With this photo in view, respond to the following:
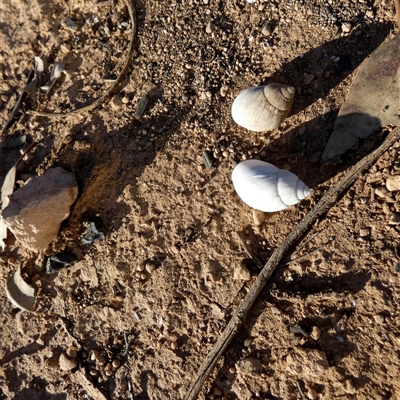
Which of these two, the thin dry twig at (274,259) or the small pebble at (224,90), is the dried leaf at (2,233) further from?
the small pebble at (224,90)

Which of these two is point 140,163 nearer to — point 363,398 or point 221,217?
point 221,217

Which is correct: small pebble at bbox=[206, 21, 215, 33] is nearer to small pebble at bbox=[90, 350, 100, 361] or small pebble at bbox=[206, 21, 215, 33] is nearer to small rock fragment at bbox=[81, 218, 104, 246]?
small rock fragment at bbox=[81, 218, 104, 246]

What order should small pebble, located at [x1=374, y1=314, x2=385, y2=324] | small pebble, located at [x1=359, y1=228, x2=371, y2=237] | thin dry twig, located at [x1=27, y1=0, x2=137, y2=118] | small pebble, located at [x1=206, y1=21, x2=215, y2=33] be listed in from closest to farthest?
small pebble, located at [x1=374, y1=314, x2=385, y2=324]
small pebble, located at [x1=359, y1=228, x2=371, y2=237]
small pebble, located at [x1=206, y1=21, x2=215, y2=33]
thin dry twig, located at [x1=27, y1=0, x2=137, y2=118]

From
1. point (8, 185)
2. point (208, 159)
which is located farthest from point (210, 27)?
point (8, 185)

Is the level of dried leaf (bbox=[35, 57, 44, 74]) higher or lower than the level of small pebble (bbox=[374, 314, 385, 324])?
higher

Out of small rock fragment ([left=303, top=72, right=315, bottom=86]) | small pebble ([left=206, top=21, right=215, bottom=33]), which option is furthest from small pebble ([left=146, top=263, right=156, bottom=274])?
small pebble ([left=206, top=21, right=215, bottom=33])
